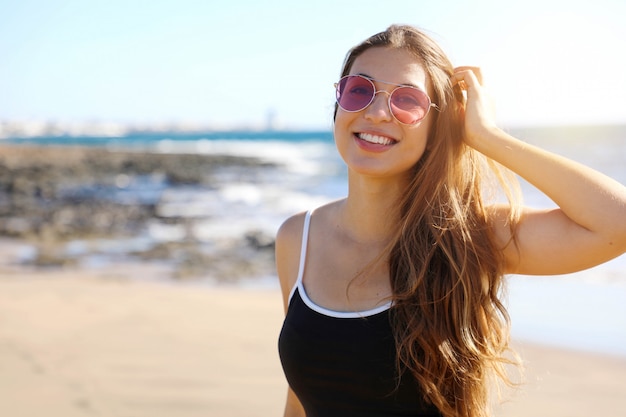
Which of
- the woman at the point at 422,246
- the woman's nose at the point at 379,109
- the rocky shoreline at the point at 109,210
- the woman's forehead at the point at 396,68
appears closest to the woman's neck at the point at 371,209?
the woman at the point at 422,246

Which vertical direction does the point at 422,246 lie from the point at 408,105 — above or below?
below

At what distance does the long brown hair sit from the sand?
87.8 inches

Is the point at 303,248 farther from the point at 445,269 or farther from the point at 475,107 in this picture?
the point at 475,107

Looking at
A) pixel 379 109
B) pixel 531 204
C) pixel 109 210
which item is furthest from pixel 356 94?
→ pixel 109 210

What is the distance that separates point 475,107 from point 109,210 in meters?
14.3

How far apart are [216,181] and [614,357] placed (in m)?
21.2

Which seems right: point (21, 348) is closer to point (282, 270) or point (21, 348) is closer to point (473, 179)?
point (282, 270)

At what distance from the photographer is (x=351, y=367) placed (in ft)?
7.45

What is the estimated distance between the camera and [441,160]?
2.48 meters

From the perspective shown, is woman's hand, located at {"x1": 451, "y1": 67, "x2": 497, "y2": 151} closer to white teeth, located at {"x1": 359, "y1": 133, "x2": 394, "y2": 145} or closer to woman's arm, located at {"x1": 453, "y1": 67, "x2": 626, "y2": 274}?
woman's arm, located at {"x1": 453, "y1": 67, "x2": 626, "y2": 274}

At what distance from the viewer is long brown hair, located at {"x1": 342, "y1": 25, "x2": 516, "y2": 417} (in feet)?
7.49

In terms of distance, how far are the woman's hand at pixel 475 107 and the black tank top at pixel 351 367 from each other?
697mm

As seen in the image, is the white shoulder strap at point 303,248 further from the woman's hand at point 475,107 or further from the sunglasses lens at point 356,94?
the woman's hand at point 475,107

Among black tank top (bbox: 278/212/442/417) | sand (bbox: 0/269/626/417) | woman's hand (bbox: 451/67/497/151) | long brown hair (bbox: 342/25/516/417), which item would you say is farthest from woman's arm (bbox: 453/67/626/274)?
sand (bbox: 0/269/626/417)
